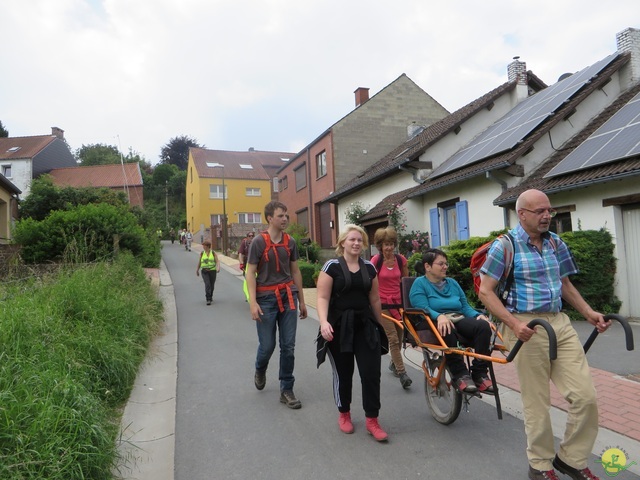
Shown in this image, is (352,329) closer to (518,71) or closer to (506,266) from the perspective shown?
(506,266)

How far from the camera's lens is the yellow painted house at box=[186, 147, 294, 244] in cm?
4409

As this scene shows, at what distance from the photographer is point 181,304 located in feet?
37.4

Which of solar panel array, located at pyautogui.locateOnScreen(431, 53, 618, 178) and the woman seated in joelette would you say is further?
solar panel array, located at pyautogui.locateOnScreen(431, 53, 618, 178)

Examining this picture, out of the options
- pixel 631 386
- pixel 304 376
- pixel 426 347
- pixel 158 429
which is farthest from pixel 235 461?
pixel 631 386

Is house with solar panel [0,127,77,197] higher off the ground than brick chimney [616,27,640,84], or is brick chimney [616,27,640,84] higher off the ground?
house with solar panel [0,127,77,197]

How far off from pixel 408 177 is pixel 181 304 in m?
8.89

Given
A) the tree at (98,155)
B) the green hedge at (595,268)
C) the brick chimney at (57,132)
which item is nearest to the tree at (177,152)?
the tree at (98,155)

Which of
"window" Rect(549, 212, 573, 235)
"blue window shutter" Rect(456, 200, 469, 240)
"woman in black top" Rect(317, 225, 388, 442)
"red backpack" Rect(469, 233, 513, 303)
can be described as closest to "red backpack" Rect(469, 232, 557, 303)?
"red backpack" Rect(469, 233, 513, 303)

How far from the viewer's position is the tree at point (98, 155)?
5913 centimetres

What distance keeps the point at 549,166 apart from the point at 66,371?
10.7 m

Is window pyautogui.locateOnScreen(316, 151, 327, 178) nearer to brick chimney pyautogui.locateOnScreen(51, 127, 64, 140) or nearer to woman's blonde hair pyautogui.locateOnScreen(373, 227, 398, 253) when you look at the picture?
woman's blonde hair pyautogui.locateOnScreen(373, 227, 398, 253)

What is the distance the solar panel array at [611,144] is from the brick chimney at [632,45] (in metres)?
2.24

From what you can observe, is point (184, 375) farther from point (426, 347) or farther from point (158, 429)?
point (426, 347)

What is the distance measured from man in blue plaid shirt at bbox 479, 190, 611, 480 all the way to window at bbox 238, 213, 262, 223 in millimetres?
42741
